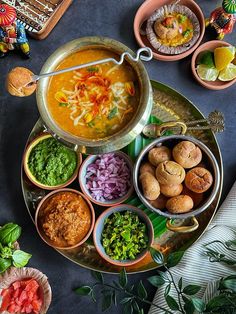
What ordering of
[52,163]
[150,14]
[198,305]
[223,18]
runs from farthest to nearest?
[150,14]
[223,18]
[52,163]
[198,305]

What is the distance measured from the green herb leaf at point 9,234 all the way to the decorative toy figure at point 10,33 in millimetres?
861

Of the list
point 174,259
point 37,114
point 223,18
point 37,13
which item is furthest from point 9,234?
point 223,18

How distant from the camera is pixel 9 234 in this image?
7.57ft

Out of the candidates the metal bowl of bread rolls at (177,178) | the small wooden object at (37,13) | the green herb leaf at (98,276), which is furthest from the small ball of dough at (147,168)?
the small wooden object at (37,13)

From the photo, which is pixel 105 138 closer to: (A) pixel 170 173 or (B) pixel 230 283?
(A) pixel 170 173

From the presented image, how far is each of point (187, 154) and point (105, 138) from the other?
0.41 meters

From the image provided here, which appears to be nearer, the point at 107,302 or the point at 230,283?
the point at 230,283

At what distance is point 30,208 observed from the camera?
8.05 ft

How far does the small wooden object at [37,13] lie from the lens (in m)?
2.57

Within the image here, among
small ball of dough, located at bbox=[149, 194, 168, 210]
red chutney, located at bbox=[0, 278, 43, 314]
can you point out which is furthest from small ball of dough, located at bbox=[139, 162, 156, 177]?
red chutney, located at bbox=[0, 278, 43, 314]

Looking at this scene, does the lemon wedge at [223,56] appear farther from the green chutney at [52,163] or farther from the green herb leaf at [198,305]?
the green herb leaf at [198,305]

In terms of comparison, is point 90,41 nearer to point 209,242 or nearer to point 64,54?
point 64,54

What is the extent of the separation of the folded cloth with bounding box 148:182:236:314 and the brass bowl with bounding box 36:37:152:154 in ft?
2.15

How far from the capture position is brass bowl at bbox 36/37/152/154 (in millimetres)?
2096
